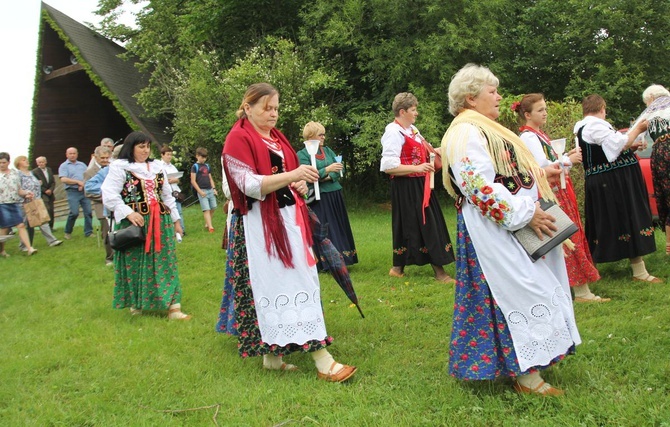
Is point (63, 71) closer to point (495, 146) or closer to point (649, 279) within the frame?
point (649, 279)

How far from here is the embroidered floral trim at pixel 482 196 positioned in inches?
132

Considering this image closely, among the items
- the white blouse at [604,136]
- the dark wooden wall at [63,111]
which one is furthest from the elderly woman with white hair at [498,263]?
the dark wooden wall at [63,111]

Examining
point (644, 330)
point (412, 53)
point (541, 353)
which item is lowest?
point (644, 330)

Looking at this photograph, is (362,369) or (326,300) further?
(326,300)

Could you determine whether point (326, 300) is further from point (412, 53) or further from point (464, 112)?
point (412, 53)

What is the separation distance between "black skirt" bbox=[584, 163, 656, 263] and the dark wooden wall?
58.3 ft

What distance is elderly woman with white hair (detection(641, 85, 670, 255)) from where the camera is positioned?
605 centimetres

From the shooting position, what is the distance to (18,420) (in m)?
3.91

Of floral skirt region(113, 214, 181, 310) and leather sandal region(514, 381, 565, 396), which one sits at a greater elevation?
floral skirt region(113, 214, 181, 310)

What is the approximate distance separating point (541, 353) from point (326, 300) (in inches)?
129

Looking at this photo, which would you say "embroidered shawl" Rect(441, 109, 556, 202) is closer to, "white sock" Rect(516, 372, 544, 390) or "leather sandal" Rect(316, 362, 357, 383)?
"white sock" Rect(516, 372, 544, 390)

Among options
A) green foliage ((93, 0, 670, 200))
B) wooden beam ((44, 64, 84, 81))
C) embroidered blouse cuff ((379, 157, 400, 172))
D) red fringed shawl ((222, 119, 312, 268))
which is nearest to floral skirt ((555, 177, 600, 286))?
embroidered blouse cuff ((379, 157, 400, 172))

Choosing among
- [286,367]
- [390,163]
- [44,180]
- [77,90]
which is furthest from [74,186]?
[286,367]

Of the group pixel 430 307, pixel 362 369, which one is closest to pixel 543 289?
pixel 362 369
